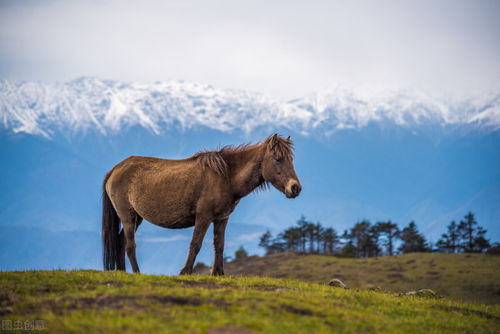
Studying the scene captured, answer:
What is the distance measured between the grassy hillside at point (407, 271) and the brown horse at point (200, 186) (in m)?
71.0

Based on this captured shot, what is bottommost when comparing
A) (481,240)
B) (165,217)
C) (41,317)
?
(41,317)

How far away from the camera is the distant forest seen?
445 ft

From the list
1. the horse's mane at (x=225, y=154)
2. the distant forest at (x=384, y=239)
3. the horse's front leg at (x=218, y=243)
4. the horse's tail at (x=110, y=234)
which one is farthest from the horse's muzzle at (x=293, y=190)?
the distant forest at (x=384, y=239)

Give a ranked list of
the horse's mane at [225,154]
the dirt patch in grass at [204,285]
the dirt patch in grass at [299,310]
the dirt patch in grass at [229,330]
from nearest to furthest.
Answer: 1. the dirt patch in grass at [229,330]
2. the dirt patch in grass at [299,310]
3. the dirt patch in grass at [204,285]
4. the horse's mane at [225,154]

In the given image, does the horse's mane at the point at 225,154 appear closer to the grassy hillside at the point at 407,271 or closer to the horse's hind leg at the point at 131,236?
the horse's hind leg at the point at 131,236

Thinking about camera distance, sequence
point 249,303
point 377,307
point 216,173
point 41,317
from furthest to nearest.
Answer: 1. point 216,173
2. point 377,307
3. point 249,303
4. point 41,317

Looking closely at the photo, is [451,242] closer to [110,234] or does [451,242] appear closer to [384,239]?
[384,239]

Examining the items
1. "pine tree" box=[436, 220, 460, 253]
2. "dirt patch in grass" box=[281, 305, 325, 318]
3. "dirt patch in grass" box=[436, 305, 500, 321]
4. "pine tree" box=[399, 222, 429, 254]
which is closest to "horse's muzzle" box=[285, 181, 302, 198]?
"dirt patch in grass" box=[281, 305, 325, 318]

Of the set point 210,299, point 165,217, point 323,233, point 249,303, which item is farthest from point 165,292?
point 323,233

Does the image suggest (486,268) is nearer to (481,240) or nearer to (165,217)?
(481,240)

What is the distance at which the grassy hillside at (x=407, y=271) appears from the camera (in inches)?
3433

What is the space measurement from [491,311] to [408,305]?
3056 mm

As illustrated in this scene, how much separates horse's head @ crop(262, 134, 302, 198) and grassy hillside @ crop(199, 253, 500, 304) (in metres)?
70.9

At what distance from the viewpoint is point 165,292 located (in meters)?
12.5
